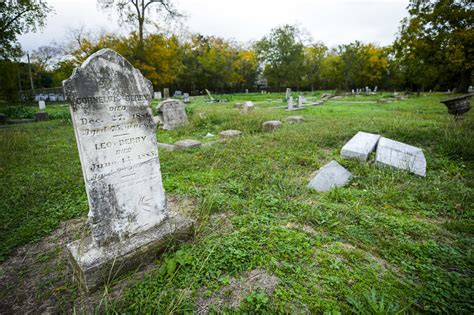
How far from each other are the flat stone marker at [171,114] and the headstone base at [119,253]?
7.92 metres

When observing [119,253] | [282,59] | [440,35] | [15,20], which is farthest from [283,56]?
[119,253]

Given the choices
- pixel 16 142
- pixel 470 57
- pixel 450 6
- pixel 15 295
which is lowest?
pixel 15 295

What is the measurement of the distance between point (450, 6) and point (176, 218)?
96.7ft

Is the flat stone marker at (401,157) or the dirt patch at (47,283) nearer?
the dirt patch at (47,283)

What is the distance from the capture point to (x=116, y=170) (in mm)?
2225

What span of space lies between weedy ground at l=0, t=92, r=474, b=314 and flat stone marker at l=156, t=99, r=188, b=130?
520 centimetres

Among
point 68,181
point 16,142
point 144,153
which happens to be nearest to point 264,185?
point 144,153

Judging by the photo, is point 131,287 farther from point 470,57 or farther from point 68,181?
point 470,57

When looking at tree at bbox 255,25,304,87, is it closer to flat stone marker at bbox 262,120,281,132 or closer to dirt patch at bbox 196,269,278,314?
flat stone marker at bbox 262,120,281,132

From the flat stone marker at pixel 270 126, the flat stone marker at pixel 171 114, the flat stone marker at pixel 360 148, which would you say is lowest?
the flat stone marker at pixel 360 148

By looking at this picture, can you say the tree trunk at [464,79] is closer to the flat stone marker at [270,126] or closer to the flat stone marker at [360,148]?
the flat stone marker at [270,126]

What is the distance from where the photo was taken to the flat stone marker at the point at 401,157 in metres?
4.11

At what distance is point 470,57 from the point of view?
2047 cm

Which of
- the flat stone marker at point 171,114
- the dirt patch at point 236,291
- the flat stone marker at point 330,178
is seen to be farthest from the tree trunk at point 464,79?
the dirt patch at point 236,291
